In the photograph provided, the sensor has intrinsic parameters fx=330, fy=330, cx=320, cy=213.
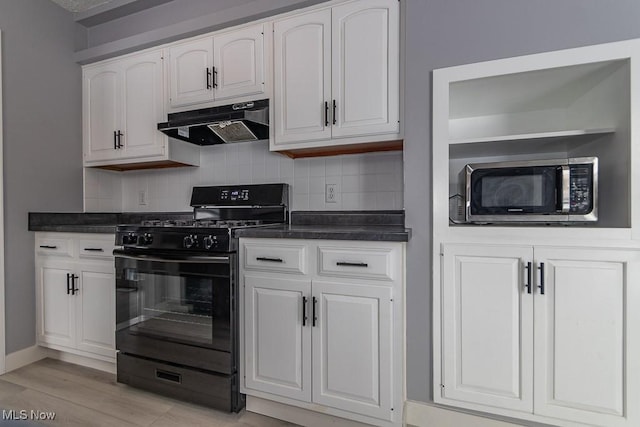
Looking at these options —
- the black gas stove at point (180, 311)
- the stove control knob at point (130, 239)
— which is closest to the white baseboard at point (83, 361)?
the black gas stove at point (180, 311)

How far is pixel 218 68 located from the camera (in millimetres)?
2174

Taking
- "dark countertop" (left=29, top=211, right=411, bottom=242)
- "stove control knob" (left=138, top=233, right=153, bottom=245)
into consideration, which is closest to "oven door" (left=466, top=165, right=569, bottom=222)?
"dark countertop" (left=29, top=211, right=411, bottom=242)

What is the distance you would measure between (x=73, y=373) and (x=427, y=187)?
2.50 meters

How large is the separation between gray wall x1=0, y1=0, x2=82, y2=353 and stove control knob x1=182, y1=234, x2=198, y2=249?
1.44 m

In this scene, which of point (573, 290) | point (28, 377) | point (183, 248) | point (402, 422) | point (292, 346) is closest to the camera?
point (573, 290)

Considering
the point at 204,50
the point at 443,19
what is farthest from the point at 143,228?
the point at 443,19

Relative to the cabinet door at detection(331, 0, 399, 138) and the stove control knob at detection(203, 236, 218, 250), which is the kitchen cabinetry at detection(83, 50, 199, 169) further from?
the cabinet door at detection(331, 0, 399, 138)

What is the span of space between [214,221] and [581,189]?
2.08 meters

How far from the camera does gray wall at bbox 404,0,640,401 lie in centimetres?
140

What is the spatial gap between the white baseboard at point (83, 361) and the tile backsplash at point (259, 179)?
1109 mm

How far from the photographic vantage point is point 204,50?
87.2 inches

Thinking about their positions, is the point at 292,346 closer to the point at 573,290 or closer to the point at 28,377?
the point at 573,290

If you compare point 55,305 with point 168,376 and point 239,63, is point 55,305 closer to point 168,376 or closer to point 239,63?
point 168,376

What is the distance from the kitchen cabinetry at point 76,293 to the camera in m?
2.11
